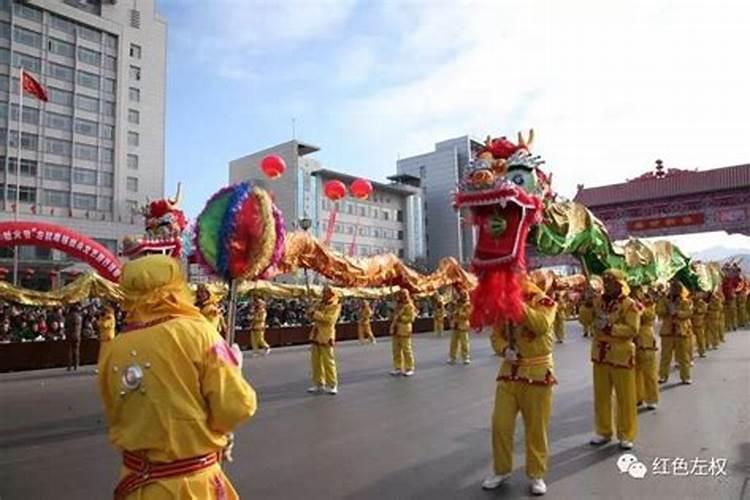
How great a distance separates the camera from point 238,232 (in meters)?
4.17

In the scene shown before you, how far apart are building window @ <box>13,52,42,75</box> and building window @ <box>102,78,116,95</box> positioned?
3958mm

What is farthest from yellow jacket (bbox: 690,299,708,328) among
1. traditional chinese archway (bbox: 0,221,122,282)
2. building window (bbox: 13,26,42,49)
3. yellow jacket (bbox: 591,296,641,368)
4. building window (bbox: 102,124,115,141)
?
building window (bbox: 13,26,42,49)

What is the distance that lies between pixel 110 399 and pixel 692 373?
10.9 metres

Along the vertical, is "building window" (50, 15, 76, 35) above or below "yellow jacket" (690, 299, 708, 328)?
above

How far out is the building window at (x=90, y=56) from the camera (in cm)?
3806

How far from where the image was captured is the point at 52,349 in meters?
13.3

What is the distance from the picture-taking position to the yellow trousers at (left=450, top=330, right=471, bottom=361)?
44.2 ft

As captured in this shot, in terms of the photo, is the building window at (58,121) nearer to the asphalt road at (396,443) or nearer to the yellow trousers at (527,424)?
the asphalt road at (396,443)

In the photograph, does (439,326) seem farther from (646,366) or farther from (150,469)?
(150,469)

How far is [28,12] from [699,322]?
39.7 m

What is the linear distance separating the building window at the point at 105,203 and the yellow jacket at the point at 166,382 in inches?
1560

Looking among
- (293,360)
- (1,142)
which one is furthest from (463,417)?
(1,142)

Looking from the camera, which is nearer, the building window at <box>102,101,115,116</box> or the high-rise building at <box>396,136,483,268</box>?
the building window at <box>102,101,115,116</box>

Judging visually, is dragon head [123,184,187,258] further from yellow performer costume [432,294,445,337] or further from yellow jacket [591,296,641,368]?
yellow performer costume [432,294,445,337]
